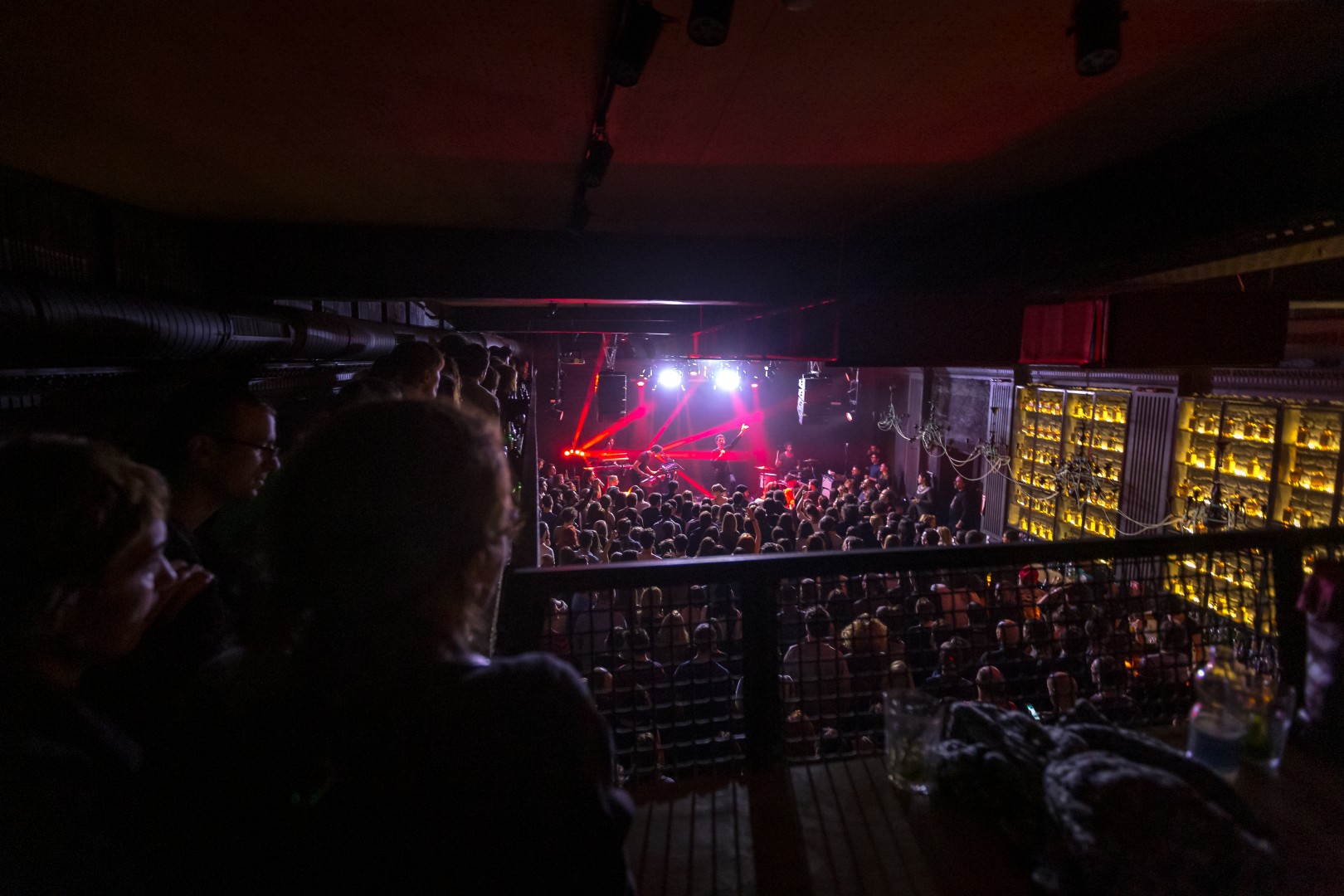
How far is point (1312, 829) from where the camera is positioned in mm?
1155

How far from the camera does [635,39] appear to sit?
58.7 inches

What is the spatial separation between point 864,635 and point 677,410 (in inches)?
730

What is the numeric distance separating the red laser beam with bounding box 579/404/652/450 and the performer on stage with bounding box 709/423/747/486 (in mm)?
2673

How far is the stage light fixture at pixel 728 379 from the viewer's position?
17.2 metres

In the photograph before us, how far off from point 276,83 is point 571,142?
1.03 meters

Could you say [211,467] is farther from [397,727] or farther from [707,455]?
[707,455]

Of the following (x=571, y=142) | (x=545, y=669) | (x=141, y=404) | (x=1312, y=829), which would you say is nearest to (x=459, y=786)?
(x=545, y=669)

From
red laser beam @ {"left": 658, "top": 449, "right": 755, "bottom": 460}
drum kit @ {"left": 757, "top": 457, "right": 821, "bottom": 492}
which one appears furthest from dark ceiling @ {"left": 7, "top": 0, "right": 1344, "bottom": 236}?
red laser beam @ {"left": 658, "top": 449, "right": 755, "bottom": 460}

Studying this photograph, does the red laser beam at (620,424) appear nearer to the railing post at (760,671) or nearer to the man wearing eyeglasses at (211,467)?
the man wearing eyeglasses at (211,467)

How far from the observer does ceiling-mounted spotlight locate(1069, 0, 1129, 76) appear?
4.60 feet

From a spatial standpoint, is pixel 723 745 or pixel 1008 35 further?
pixel 1008 35

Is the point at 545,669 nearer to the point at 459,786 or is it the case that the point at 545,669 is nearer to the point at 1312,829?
the point at 459,786

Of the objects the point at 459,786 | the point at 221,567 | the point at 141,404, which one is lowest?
the point at 221,567

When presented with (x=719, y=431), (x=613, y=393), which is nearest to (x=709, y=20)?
(x=613, y=393)
